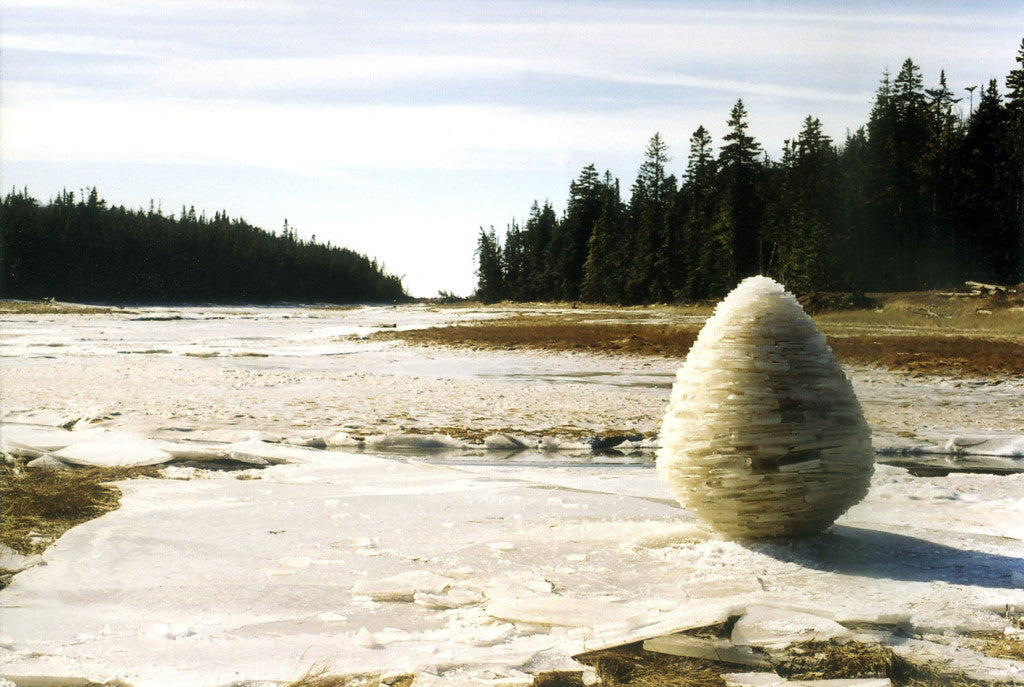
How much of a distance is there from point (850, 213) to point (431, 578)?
60001 millimetres

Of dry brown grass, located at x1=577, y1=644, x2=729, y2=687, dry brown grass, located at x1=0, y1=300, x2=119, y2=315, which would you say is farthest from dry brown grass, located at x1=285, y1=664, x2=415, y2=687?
dry brown grass, located at x1=0, y1=300, x2=119, y2=315

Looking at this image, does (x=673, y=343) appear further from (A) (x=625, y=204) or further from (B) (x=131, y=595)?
(A) (x=625, y=204)

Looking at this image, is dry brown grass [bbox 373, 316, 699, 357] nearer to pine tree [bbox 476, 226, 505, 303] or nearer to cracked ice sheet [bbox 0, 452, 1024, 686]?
cracked ice sheet [bbox 0, 452, 1024, 686]

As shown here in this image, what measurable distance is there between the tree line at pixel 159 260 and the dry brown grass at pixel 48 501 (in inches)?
3348

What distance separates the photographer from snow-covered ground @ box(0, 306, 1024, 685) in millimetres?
4648

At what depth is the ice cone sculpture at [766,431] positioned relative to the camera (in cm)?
579

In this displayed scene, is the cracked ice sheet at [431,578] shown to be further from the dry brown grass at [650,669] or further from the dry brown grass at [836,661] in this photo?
Result: the dry brown grass at [836,661]

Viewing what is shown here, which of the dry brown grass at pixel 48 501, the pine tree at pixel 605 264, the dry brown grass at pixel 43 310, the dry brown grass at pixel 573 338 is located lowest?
the dry brown grass at pixel 48 501

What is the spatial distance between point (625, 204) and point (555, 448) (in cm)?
9423

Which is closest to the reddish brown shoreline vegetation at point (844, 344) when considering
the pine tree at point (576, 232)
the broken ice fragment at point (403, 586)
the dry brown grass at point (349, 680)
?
the broken ice fragment at point (403, 586)

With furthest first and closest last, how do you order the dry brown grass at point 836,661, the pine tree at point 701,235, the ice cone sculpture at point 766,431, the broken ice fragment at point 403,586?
the pine tree at point 701,235 → the ice cone sculpture at point 766,431 → the broken ice fragment at point 403,586 → the dry brown grass at point 836,661

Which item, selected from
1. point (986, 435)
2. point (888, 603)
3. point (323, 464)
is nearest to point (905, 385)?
point (986, 435)

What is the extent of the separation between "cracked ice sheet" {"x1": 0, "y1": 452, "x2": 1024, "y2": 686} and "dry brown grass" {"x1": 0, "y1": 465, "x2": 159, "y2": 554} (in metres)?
0.27

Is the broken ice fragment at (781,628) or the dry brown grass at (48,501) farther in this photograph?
the dry brown grass at (48,501)
